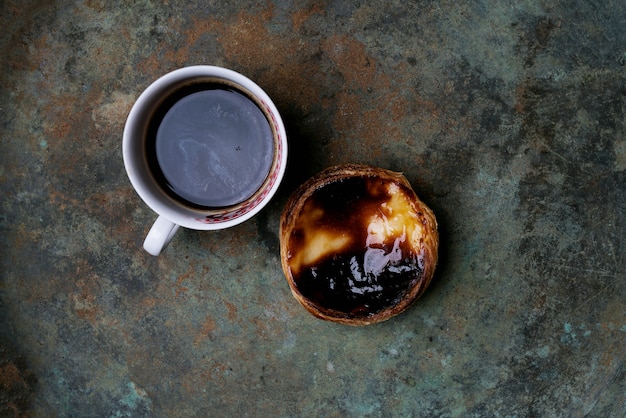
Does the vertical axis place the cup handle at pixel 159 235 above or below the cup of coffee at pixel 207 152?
below

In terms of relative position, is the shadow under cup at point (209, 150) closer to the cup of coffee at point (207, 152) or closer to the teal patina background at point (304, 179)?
the cup of coffee at point (207, 152)

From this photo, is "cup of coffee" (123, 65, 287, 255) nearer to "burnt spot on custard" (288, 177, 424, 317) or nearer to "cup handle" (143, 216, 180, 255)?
"cup handle" (143, 216, 180, 255)

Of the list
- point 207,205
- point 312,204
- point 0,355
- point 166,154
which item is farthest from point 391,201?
point 0,355

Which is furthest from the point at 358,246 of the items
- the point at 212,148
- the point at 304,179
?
the point at 212,148

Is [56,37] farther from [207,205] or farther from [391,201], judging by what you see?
[391,201]

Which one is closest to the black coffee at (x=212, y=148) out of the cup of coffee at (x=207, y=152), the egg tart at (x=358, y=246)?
the cup of coffee at (x=207, y=152)

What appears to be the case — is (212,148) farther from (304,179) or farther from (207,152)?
(304,179)

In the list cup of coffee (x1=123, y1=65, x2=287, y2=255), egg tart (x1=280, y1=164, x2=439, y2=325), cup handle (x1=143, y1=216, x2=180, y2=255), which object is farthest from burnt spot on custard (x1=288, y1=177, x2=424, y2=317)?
cup handle (x1=143, y1=216, x2=180, y2=255)

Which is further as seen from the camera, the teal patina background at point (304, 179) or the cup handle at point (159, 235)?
the teal patina background at point (304, 179)
